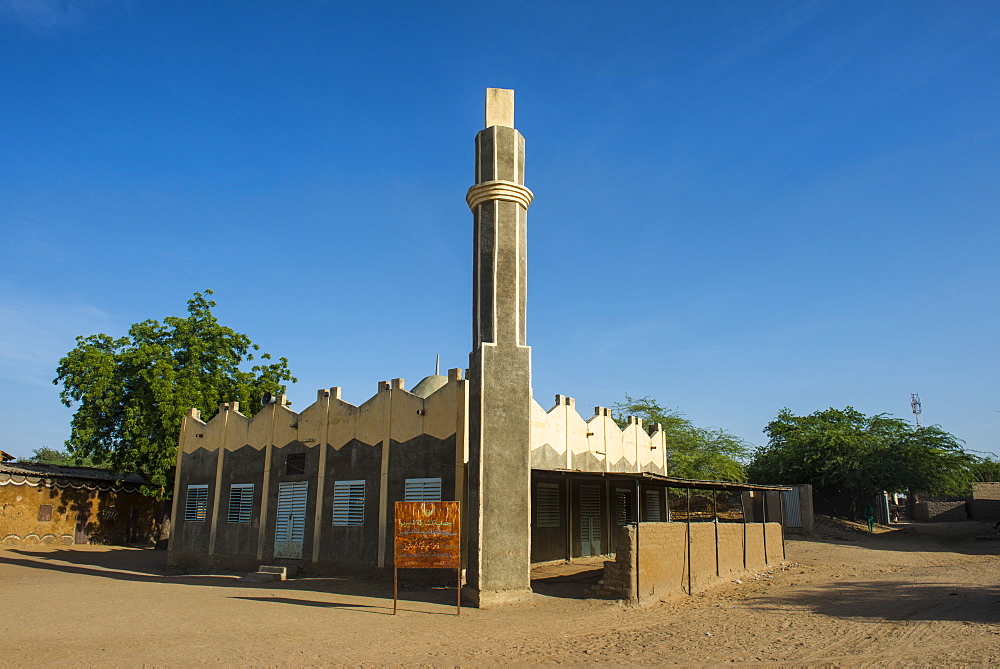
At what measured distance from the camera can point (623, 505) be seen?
885 inches

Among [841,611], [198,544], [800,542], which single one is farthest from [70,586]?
[800,542]

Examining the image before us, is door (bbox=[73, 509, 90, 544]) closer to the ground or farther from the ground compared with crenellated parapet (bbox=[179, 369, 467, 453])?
closer to the ground

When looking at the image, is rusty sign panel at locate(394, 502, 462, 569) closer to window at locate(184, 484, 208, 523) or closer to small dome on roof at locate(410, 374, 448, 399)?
small dome on roof at locate(410, 374, 448, 399)

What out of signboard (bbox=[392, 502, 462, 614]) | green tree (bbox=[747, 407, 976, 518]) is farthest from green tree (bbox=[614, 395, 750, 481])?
signboard (bbox=[392, 502, 462, 614])

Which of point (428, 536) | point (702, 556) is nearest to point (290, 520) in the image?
point (428, 536)

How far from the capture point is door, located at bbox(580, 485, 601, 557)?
67.4 feet

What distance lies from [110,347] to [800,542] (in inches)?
1173

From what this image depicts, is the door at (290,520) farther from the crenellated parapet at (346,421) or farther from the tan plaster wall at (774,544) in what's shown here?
the tan plaster wall at (774,544)

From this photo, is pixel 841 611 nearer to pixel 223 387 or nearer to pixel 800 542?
pixel 800 542

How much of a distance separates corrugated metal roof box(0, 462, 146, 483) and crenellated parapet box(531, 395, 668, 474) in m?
21.3

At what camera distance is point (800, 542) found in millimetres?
27125

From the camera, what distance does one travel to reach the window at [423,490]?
1560 cm

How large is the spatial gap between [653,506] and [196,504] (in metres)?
15.3

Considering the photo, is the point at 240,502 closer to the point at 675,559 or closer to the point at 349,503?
the point at 349,503
